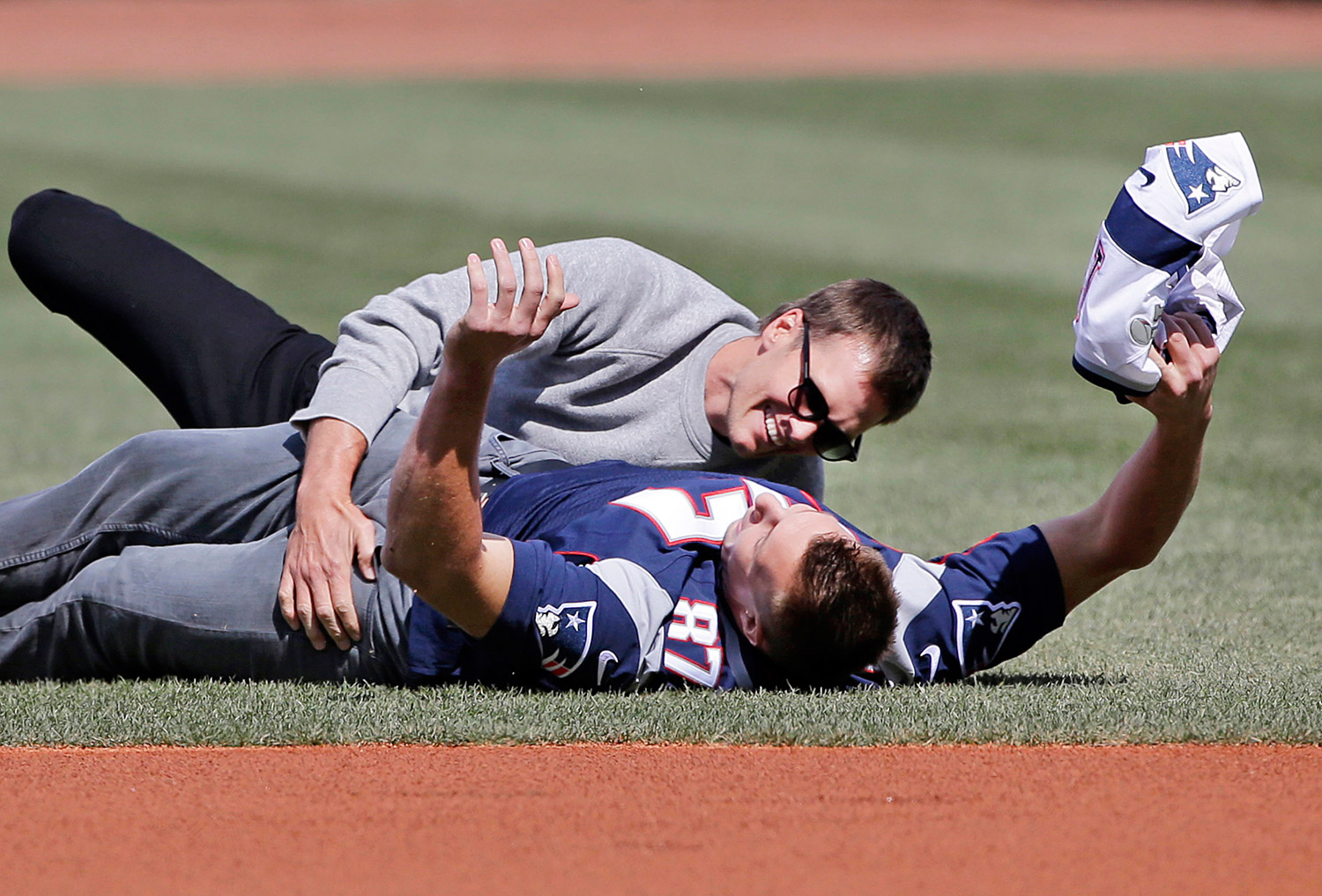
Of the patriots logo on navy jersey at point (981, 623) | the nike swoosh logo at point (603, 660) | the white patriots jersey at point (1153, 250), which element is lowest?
the nike swoosh logo at point (603, 660)

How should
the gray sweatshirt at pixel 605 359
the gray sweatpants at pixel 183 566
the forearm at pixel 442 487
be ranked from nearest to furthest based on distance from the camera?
1. the forearm at pixel 442 487
2. the gray sweatpants at pixel 183 566
3. the gray sweatshirt at pixel 605 359

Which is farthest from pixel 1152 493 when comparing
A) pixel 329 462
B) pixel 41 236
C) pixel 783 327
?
pixel 41 236

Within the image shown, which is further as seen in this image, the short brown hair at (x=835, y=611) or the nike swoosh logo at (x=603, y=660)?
the nike swoosh logo at (x=603, y=660)

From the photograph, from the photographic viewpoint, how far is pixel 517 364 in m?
4.55

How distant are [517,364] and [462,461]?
1393mm

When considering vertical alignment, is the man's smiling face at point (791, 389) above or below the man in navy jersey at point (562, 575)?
above

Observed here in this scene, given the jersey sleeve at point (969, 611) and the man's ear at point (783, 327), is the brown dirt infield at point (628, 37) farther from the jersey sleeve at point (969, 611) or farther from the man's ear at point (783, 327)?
the jersey sleeve at point (969, 611)

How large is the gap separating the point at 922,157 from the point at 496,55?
472 inches

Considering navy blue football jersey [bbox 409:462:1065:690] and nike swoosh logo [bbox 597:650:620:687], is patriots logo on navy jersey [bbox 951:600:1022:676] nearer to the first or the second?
navy blue football jersey [bbox 409:462:1065:690]

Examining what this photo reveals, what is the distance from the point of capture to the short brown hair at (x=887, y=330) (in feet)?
13.5

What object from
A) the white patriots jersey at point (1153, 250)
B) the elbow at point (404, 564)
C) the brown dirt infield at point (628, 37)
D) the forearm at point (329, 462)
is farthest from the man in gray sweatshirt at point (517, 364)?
the brown dirt infield at point (628, 37)

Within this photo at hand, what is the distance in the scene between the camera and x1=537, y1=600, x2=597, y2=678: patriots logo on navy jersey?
11.5 feet

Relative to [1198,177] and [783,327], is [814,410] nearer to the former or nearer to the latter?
[783,327]

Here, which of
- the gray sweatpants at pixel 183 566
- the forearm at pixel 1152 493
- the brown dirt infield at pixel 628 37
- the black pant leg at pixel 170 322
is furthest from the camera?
the brown dirt infield at pixel 628 37
